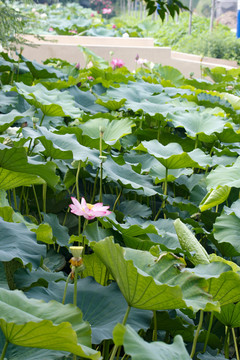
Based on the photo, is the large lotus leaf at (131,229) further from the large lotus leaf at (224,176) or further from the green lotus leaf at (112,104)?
the green lotus leaf at (112,104)

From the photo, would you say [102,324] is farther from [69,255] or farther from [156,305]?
[69,255]

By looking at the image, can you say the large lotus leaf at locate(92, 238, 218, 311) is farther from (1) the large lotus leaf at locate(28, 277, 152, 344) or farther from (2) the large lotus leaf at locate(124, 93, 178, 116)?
(2) the large lotus leaf at locate(124, 93, 178, 116)

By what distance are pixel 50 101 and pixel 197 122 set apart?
56cm

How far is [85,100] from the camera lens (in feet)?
7.88

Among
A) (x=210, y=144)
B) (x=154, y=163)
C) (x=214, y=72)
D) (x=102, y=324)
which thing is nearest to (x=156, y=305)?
(x=102, y=324)

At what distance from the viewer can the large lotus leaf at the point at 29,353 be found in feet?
2.40

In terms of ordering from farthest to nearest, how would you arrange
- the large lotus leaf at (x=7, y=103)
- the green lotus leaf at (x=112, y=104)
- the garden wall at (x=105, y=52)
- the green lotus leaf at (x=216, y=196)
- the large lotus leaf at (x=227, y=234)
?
1. the garden wall at (x=105, y=52)
2. the green lotus leaf at (x=112, y=104)
3. the large lotus leaf at (x=7, y=103)
4. the green lotus leaf at (x=216, y=196)
5. the large lotus leaf at (x=227, y=234)

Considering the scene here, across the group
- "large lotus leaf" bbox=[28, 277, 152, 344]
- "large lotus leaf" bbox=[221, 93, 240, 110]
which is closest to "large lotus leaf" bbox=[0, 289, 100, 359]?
"large lotus leaf" bbox=[28, 277, 152, 344]

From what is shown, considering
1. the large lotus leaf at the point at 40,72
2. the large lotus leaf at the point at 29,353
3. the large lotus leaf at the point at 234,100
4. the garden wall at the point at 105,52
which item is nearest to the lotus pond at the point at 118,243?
the large lotus leaf at the point at 29,353

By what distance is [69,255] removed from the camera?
1.37 m

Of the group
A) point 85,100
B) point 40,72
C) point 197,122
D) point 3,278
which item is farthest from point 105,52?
point 3,278

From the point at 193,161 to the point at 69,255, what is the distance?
0.44m

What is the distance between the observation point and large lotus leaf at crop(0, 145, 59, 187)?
1.07 m

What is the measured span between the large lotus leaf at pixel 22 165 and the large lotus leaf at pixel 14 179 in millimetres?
13
